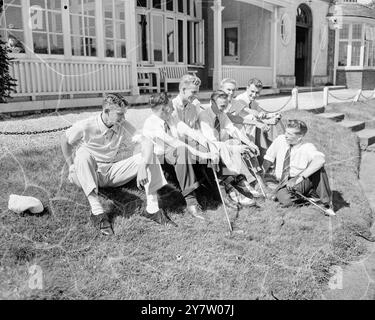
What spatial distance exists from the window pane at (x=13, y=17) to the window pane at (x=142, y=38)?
4.53 meters

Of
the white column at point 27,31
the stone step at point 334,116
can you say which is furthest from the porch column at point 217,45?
the white column at point 27,31

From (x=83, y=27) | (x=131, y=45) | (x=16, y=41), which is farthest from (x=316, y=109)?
(x=16, y=41)

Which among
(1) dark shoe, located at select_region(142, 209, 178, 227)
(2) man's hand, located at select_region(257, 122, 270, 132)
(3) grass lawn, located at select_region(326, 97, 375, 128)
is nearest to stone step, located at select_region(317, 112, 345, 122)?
(3) grass lawn, located at select_region(326, 97, 375, 128)

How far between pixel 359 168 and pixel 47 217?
5.42 m

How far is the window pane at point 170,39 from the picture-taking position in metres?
12.9

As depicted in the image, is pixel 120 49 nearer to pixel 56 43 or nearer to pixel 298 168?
pixel 56 43

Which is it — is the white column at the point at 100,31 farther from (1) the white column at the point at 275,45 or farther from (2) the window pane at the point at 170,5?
(1) the white column at the point at 275,45

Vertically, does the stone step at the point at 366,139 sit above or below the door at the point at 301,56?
below

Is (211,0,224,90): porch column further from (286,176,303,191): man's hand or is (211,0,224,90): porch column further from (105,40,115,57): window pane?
(286,176,303,191): man's hand

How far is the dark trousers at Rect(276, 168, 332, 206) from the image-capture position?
172 inches

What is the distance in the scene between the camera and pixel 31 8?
8.01 meters

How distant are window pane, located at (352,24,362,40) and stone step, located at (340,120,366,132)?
1204 cm

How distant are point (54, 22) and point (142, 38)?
4026mm

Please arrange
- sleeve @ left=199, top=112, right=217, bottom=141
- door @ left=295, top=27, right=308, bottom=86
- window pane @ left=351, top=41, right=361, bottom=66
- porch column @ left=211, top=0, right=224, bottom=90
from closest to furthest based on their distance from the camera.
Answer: sleeve @ left=199, top=112, right=217, bottom=141 → porch column @ left=211, top=0, right=224, bottom=90 → door @ left=295, top=27, right=308, bottom=86 → window pane @ left=351, top=41, right=361, bottom=66
